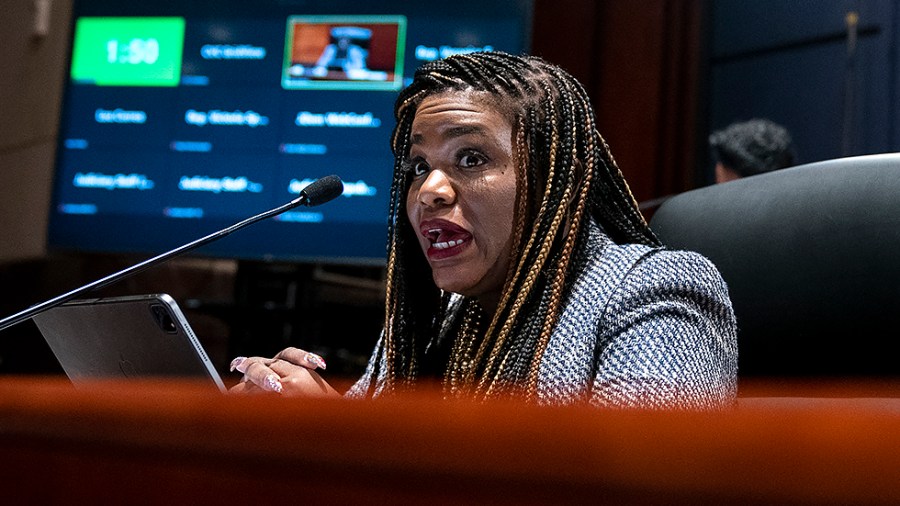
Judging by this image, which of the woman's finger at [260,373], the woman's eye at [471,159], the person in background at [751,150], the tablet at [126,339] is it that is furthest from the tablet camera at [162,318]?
the person in background at [751,150]

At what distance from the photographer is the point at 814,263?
126cm

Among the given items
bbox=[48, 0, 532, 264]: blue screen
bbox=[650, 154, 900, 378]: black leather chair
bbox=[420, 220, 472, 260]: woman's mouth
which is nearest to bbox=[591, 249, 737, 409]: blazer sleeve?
bbox=[650, 154, 900, 378]: black leather chair

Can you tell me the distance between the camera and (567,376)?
116 cm

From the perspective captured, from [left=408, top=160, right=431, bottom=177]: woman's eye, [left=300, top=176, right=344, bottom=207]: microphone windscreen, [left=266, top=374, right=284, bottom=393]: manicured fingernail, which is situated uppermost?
[left=408, top=160, right=431, bottom=177]: woman's eye

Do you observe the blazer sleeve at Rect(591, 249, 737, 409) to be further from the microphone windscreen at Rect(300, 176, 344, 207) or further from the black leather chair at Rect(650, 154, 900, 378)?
the microphone windscreen at Rect(300, 176, 344, 207)

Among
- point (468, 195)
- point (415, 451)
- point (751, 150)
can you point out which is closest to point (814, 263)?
point (468, 195)

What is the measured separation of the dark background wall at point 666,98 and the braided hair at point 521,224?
1.36 m

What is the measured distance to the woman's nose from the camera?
1.33 meters

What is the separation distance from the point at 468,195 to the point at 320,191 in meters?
0.23

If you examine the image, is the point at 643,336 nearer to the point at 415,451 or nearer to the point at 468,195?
the point at 468,195

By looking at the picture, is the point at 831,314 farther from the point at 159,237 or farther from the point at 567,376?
the point at 159,237

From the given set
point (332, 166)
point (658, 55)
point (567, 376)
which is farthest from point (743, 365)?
point (658, 55)

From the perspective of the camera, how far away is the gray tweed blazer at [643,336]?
1086 millimetres

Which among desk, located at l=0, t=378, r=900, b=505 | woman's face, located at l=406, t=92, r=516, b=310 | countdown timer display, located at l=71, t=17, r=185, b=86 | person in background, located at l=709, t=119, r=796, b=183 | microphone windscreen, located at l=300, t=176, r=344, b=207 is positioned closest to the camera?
desk, located at l=0, t=378, r=900, b=505
